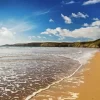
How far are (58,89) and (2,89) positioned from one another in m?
2.81

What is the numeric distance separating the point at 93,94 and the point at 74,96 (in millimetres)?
865

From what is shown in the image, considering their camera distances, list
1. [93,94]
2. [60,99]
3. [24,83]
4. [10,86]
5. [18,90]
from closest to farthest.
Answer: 1. [60,99]
2. [93,94]
3. [18,90]
4. [10,86]
5. [24,83]

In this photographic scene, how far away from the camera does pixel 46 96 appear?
9.16 meters

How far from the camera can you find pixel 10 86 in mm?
11453

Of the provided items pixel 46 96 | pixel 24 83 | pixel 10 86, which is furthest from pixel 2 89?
pixel 46 96

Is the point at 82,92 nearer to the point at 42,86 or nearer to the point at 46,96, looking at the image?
the point at 46,96

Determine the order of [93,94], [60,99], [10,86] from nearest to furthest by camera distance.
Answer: [60,99], [93,94], [10,86]

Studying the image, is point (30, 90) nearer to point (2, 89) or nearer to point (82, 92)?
point (2, 89)

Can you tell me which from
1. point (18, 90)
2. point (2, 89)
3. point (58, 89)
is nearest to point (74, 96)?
point (58, 89)

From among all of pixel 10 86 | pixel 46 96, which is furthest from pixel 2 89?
pixel 46 96

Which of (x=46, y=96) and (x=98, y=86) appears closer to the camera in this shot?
(x=46, y=96)

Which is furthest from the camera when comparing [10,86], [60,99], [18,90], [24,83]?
[24,83]

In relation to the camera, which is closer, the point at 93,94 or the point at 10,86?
the point at 93,94

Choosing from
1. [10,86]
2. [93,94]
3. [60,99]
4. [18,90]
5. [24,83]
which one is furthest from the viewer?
[24,83]
